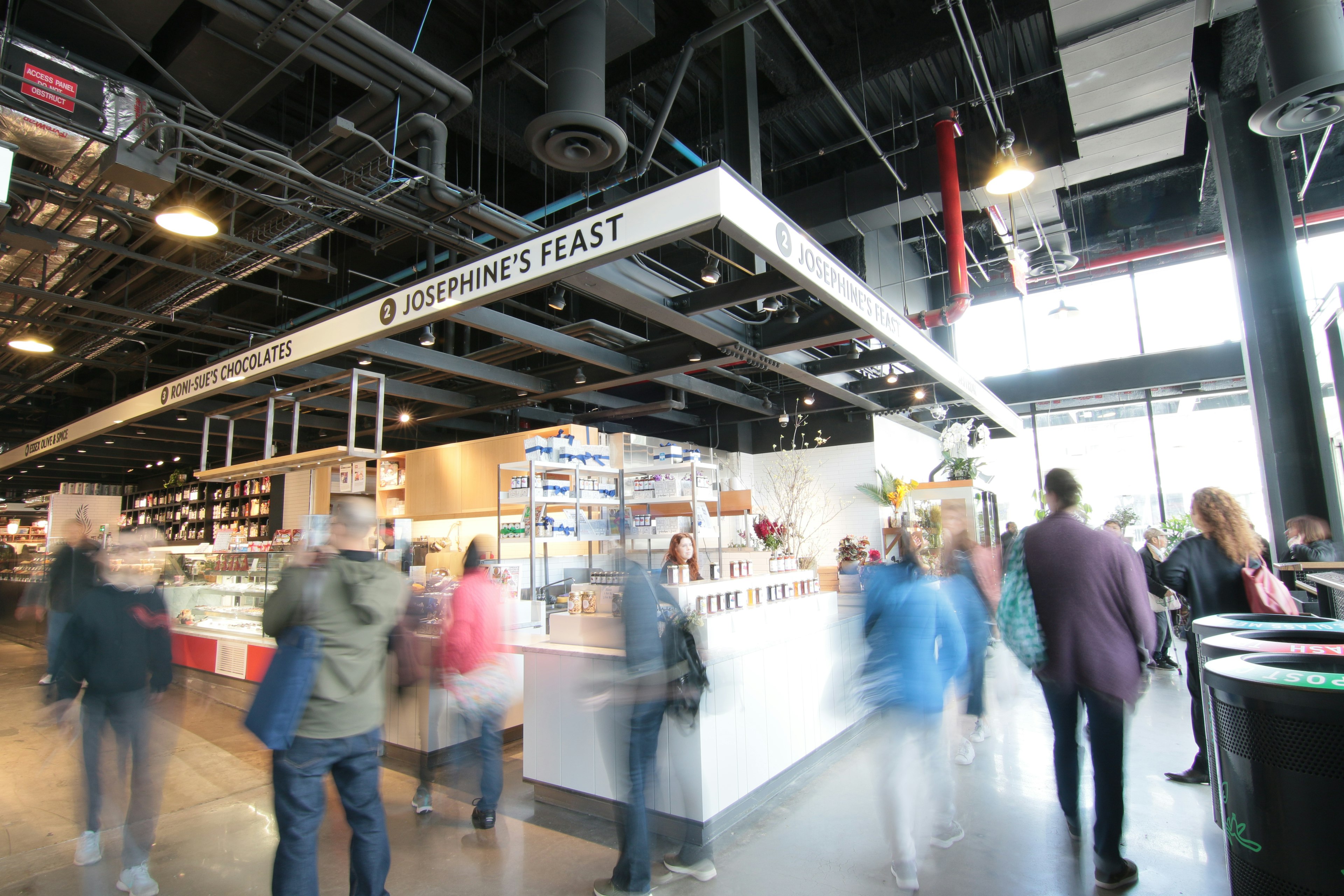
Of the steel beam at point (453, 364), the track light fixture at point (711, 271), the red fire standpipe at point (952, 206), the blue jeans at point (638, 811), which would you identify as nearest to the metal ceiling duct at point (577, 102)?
the track light fixture at point (711, 271)

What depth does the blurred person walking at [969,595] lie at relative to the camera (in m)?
Answer: 3.64

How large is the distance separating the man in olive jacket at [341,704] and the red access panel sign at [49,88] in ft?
10.0

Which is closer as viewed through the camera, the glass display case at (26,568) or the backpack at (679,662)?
the backpack at (679,662)

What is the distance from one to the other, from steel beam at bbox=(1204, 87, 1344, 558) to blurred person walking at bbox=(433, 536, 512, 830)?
19.9ft

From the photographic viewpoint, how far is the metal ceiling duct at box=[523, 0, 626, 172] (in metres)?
3.60

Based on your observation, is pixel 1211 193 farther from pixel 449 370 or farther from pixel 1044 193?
pixel 449 370

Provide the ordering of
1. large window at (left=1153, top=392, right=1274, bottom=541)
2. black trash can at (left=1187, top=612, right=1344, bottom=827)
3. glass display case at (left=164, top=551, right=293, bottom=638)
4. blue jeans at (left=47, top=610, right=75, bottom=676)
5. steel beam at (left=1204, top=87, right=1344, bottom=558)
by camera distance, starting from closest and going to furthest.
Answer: black trash can at (left=1187, top=612, right=1344, bottom=827) → blue jeans at (left=47, top=610, right=75, bottom=676) → steel beam at (left=1204, top=87, right=1344, bottom=558) → glass display case at (left=164, top=551, right=293, bottom=638) → large window at (left=1153, top=392, right=1274, bottom=541)

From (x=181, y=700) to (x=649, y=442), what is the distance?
648 centimetres

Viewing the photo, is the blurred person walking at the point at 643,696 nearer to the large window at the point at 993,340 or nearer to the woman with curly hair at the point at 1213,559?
the woman with curly hair at the point at 1213,559

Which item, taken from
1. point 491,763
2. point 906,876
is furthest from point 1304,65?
point 491,763

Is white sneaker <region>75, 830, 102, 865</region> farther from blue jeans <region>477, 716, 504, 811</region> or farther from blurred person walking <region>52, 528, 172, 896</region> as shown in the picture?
blue jeans <region>477, 716, 504, 811</region>

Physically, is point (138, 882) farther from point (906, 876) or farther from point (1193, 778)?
point (1193, 778)

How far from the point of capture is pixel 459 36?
4.64 m

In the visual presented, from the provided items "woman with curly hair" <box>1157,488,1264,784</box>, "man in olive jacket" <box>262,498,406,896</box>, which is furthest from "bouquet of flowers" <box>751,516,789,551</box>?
"man in olive jacket" <box>262,498,406,896</box>
